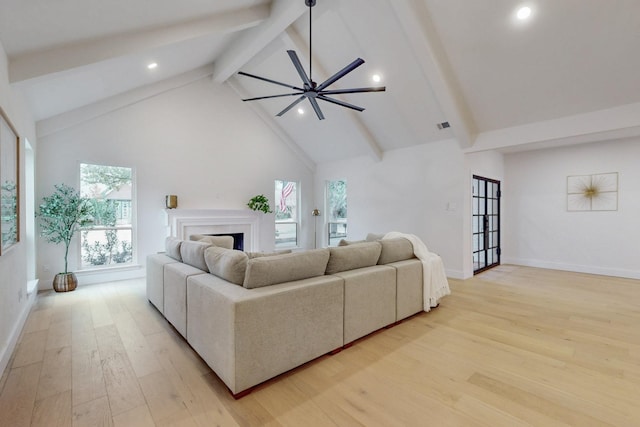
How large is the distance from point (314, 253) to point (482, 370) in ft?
5.27

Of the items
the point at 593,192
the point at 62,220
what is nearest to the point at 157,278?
the point at 62,220

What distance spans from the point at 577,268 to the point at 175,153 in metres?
8.41

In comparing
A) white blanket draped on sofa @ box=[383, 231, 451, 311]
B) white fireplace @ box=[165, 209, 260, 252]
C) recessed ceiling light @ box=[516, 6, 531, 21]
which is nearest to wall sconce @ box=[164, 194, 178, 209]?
white fireplace @ box=[165, 209, 260, 252]

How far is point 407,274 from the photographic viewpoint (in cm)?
334

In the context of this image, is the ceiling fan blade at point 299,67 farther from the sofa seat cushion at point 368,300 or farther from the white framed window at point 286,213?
the white framed window at point 286,213

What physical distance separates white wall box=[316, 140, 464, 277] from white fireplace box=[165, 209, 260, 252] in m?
2.40

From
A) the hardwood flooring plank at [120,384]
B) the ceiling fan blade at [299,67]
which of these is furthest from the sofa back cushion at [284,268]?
the ceiling fan blade at [299,67]

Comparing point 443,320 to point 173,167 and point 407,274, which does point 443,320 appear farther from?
point 173,167

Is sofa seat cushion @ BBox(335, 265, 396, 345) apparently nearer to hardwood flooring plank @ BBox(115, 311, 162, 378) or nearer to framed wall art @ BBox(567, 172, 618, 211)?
hardwood flooring plank @ BBox(115, 311, 162, 378)

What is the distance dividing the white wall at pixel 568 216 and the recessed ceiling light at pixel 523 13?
3947 mm

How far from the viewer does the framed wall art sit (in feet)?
18.3

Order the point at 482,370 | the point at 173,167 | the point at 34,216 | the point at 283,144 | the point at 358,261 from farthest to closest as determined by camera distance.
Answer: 1. the point at 283,144
2. the point at 173,167
3. the point at 34,216
4. the point at 358,261
5. the point at 482,370

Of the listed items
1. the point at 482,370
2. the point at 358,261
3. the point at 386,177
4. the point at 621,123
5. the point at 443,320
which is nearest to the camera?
the point at 482,370

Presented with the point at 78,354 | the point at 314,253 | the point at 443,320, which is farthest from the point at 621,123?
the point at 78,354
